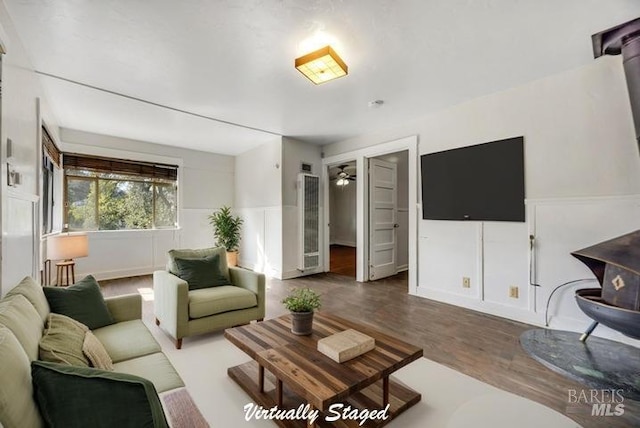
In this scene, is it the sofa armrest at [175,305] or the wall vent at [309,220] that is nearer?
the sofa armrest at [175,305]

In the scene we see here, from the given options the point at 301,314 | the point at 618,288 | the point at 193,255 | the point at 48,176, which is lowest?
the point at 301,314

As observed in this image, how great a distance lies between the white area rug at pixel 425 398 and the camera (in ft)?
4.06

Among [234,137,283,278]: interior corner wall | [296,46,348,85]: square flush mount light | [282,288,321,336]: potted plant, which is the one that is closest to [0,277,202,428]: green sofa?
[282,288,321,336]: potted plant

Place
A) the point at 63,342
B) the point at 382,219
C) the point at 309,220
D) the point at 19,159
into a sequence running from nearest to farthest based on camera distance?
the point at 63,342
the point at 19,159
the point at 382,219
the point at 309,220

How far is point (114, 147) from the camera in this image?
16.8 ft

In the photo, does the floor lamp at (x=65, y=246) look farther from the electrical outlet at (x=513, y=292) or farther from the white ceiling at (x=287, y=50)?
the electrical outlet at (x=513, y=292)

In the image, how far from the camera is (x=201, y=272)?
9.43 feet

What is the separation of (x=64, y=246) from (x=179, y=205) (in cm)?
260

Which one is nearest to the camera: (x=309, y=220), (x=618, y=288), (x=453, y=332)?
(x=618, y=288)

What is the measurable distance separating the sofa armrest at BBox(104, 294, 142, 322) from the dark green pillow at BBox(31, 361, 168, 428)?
1.38 meters

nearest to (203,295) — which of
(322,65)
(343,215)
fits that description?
(322,65)

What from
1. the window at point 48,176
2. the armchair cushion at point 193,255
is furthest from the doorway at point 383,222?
the window at point 48,176

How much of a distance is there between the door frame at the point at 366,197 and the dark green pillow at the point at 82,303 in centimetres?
348

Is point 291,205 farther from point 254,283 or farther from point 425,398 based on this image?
point 425,398
